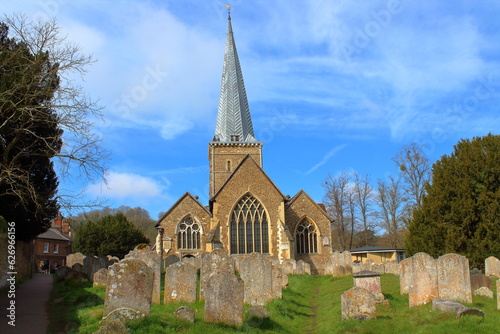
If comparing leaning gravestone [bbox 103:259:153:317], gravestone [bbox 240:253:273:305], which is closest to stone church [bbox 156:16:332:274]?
gravestone [bbox 240:253:273:305]

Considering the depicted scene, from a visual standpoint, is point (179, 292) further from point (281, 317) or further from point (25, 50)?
point (25, 50)

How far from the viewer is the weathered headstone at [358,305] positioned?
10188 millimetres

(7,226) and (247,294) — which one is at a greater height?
(7,226)

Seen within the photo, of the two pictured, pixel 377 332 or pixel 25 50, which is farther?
pixel 25 50

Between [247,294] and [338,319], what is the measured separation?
3.14 m

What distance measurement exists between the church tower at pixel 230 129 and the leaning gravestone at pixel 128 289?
31238mm

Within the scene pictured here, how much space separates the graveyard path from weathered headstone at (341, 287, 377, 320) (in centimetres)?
699

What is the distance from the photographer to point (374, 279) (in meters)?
13.0

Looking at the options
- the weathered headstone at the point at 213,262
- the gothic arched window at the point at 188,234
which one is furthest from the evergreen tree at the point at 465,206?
the gothic arched window at the point at 188,234

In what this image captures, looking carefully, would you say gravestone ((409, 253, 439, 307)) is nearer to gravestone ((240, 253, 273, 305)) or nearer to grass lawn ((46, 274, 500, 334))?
grass lawn ((46, 274, 500, 334))

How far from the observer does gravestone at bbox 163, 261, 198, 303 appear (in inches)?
475

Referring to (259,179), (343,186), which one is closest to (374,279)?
(259,179)

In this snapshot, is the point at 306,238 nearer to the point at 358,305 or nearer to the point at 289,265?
the point at 289,265

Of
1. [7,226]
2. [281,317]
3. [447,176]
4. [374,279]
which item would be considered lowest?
[281,317]
